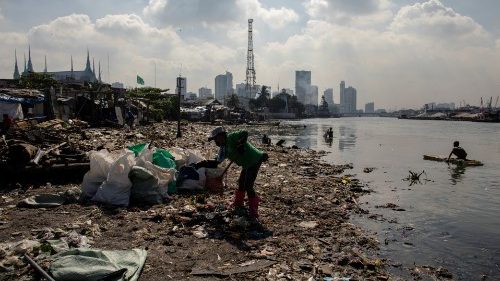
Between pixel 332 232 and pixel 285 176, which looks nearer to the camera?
pixel 332 232

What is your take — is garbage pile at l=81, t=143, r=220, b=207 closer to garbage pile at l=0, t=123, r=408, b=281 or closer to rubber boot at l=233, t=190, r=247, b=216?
garbage pile at l=0, t=123, r=408, b=281

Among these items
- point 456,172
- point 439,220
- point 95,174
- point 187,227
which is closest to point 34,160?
point 95,174

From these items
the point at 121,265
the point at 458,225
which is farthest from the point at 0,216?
the point at 458,225

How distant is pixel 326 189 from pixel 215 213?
5213 mm

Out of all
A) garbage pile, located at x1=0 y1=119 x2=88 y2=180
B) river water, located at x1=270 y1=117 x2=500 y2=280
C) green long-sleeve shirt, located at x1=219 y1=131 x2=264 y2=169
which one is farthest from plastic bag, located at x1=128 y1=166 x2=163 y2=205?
river water, located at x1=270 y1=117 x2=500 y2=280

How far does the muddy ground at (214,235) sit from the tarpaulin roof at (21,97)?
1337cm

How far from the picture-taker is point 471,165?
62.7ft

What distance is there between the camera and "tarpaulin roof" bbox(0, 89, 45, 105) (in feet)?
64.3

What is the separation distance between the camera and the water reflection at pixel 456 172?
15.2 m

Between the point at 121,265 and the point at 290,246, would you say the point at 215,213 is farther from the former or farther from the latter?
the point at 121,265

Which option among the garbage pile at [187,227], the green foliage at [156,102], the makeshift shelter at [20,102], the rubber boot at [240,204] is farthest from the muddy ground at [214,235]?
the green foliage at [156,102]

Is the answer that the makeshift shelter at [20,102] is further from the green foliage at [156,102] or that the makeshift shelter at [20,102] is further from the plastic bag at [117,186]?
the green foliage at [156,102]

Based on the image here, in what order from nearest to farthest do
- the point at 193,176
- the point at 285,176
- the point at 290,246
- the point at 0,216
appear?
the point at 290,246 → the point at 0,216 → the point at 193,176 → the point at 285,176

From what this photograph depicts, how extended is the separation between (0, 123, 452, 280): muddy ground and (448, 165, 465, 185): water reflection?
8.33 metres
